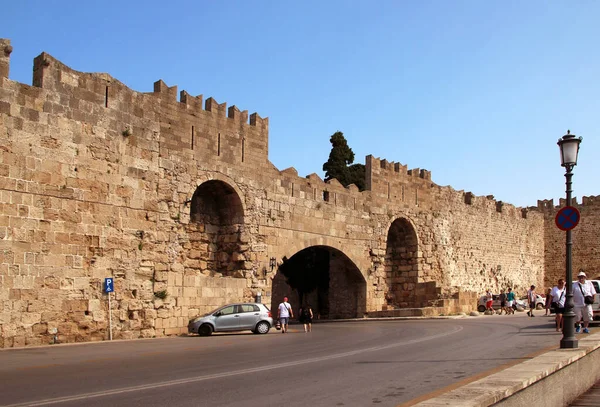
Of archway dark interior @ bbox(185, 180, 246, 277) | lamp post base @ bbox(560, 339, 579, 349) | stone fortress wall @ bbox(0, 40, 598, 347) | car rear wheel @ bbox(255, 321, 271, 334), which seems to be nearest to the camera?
lamp post base @ bbox(560, 339, 579, 349)

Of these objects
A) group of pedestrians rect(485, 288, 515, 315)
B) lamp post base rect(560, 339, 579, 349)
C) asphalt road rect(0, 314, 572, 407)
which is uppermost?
lamp post base rect(560, 339, 579, 349)

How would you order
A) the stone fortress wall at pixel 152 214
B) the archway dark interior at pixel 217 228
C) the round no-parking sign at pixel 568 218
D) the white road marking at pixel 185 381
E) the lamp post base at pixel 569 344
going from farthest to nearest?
A: the archway dark interior at pixel 217 228, the stone fortress wall at pixel 152 214, the round no-parking sign at pixel 568 218, the lamp post base at pixel 569 344, the white road marking at pixel 185 381

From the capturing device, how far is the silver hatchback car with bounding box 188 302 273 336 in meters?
20.7

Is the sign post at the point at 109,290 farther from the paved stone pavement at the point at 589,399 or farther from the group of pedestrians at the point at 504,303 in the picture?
the group of pedestrians at the point at 504,303

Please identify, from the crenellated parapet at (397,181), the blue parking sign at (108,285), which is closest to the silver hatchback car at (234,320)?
the blue parking sign at (108,285)

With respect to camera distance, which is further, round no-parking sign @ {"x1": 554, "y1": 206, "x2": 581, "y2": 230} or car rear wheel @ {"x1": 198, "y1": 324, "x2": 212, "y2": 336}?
car rear wheel @ {"x1": 198, "y1": 324, "x2": 212, "y2": 336}

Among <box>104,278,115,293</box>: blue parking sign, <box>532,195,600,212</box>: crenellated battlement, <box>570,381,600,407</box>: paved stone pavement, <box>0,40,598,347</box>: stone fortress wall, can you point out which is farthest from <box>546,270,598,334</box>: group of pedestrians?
<box>532,195,600,212</box>: crenellated battlement

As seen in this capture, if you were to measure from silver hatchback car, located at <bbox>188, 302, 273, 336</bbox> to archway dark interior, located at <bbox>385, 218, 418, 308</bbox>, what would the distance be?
1162cm

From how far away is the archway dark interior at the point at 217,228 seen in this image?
23.3 meters

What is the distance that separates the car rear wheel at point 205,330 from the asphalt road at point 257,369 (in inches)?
112

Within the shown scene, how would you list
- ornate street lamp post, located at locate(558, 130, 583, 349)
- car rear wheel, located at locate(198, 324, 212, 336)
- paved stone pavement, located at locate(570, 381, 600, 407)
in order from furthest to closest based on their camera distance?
car rear wheel, located at locate(198, 324, 212, 336), ornate street lamp post, located at locate(558, 130, 583, 349), paved stone pavement, located at locate(570, 381, 600, 407)

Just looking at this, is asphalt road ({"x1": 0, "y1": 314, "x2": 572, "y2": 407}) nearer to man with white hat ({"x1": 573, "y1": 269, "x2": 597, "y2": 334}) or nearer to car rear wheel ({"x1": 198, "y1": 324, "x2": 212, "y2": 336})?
man with white hat ({"x1": 573, "y1": 269, "x2": 597, "y2": 334})

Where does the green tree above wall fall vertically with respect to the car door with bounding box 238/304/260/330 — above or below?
above

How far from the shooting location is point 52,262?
1742 cm
